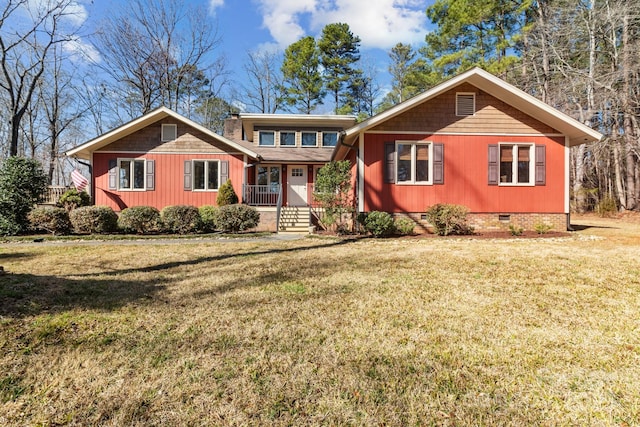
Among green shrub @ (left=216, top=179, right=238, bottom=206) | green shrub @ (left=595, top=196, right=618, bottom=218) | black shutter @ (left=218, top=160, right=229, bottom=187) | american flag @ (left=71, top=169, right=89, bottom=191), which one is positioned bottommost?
green shrub @ (left=595, top=196, right=618, bottom=218)

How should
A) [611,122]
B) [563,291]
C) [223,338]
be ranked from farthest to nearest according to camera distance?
[611,122] → [563,291] → [223,338]

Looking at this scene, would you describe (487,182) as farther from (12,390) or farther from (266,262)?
(12,390)

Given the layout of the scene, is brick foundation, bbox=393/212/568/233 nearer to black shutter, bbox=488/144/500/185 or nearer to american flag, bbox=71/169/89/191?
black shutter, bbox=488/144/500/185

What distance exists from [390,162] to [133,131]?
1077 cm

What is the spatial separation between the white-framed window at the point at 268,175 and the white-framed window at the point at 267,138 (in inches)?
76.9

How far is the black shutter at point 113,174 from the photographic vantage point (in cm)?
1343

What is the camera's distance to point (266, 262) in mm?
5871

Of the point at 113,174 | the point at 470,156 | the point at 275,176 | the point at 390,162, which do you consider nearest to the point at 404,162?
the point at 390,162

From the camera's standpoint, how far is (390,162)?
10.4m

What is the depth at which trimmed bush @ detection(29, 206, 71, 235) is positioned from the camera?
1009 centimetres

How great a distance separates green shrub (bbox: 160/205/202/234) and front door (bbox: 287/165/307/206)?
229 inches

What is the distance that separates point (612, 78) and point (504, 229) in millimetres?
11665

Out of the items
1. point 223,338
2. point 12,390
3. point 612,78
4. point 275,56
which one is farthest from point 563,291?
point 275,56

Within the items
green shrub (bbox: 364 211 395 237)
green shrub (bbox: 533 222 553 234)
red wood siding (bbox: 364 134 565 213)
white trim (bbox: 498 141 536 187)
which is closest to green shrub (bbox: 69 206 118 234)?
green shrub (bbox: 364 211 395 237)
